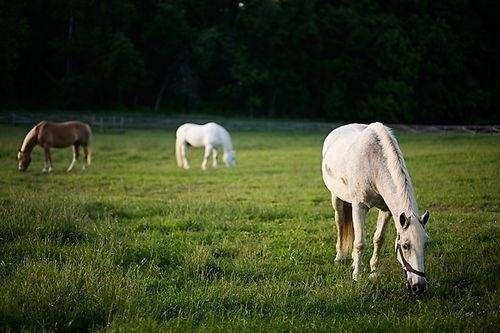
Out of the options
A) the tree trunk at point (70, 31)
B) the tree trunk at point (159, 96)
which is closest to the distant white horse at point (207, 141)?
the tree trunk at point (159, 96)

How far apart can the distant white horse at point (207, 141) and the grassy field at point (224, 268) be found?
8.02m

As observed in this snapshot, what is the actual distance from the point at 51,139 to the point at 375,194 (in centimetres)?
1408

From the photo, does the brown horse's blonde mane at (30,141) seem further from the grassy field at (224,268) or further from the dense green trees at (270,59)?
the dense green trees at (270,59)

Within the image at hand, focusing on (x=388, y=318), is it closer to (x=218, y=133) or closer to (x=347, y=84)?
(x=218, y=133)

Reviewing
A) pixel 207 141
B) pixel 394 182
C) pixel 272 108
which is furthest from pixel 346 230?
pixel 272 108

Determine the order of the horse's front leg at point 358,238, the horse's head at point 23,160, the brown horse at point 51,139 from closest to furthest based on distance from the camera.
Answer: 1. the horse's front leg at point 358,238
2. the horse's head at point 23,160
3. the brown horse at point 51,139

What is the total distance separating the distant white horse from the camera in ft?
65.9

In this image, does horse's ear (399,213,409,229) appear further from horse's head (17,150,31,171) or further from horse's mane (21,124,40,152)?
horse's mane (21,124,40,152)

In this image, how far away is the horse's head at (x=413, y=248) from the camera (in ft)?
15.9

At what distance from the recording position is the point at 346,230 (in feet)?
22.7

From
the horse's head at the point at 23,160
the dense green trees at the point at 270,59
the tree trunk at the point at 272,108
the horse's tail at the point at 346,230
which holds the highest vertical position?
the dense green trees at the point at 270,59

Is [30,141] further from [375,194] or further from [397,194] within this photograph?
[397,194]

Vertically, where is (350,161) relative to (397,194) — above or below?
above

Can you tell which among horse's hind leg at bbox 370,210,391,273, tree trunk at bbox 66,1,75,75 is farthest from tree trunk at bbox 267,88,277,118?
horse's hind leg at bbox 370,210,391,273
